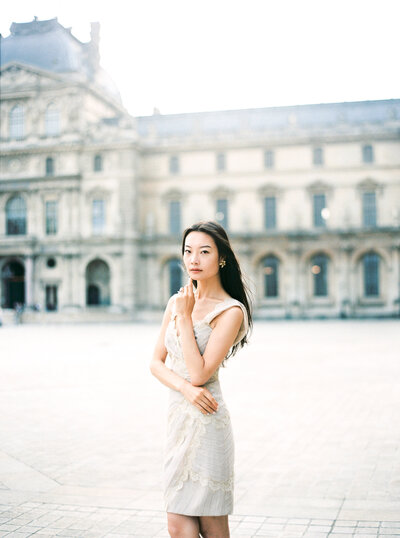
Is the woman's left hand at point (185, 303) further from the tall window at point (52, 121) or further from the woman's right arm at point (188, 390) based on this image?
the tall window at point (52, 121)

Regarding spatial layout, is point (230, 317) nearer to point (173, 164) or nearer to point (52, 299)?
point (52, 299)

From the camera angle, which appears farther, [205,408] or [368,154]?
[368,154]

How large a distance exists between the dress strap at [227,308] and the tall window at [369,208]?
4927 cm

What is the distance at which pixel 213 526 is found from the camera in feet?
12.9

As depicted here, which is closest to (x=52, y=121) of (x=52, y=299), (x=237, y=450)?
(x=52, y=299)

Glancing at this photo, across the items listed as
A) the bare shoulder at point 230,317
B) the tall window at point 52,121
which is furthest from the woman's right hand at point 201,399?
the tall window at point 52,121

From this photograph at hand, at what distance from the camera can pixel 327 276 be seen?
170 feet

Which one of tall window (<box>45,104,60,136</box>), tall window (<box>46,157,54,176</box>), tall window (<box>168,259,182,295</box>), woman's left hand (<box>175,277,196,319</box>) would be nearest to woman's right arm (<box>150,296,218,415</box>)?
woman's left hand (<box>175,277,196,319</box>)

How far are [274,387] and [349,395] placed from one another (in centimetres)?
189

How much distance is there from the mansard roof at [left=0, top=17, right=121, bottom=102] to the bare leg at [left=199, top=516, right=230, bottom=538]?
5404 cm

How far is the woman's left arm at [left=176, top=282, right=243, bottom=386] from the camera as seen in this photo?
3.88 metres

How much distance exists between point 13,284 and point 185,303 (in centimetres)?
5347

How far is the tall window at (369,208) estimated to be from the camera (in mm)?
51656

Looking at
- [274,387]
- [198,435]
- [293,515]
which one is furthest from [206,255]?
[274,387]
